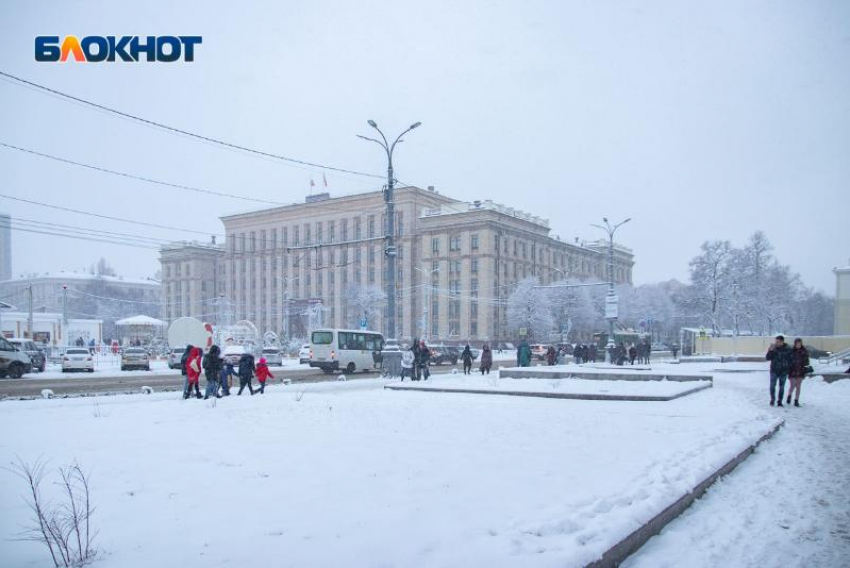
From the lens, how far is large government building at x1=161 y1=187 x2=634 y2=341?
89000 millimetres

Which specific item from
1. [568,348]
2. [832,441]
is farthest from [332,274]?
[832,441]

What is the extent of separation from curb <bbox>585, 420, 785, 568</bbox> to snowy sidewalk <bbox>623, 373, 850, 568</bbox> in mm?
65

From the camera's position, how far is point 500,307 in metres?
89.1

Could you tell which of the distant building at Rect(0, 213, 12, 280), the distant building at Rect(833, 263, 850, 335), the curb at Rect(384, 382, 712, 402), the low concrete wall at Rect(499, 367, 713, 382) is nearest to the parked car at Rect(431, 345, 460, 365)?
the low concrete wall at Rect(499, 367, 713, 382)

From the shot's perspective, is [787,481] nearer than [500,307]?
Yes

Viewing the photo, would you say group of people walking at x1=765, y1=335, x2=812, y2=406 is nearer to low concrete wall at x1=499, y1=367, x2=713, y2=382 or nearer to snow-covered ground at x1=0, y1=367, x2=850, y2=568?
snow-covered ground at x1=0, y1=367, x2=850, y2=568

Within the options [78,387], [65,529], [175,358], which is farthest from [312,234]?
[65,529]

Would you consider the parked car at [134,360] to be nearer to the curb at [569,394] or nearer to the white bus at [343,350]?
the white bus at [343,350]

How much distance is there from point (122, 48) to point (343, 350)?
25.0 m

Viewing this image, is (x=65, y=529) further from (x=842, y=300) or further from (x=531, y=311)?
(x=531, y=311)

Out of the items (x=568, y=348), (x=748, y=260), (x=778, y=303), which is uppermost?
(x=748, y=260)

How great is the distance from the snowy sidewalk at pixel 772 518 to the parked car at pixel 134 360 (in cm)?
3410

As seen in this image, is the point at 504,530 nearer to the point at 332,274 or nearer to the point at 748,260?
the point at 748,260

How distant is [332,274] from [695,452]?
314 ft
